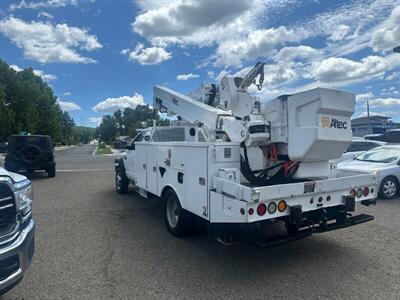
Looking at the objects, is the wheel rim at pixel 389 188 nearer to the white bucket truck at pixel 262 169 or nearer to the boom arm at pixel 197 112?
the white bucket truck at pixel 262 169

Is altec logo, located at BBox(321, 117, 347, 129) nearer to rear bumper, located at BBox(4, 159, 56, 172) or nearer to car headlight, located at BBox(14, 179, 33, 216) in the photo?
car headlight, located at BBox(14, 179, 33, 216)

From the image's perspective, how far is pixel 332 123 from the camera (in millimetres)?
4395

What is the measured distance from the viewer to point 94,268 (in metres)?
4.54

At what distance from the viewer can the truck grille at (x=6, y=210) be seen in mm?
3064

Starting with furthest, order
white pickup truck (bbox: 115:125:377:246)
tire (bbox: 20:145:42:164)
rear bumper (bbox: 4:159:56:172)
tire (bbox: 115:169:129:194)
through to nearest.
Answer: tire (bbox: 20:145:42:164) < rear bumper (bbox: 4:159:56:172) < tire (bbox: 115:169:129:194) < white pickup truck (bbox: 115:125:377:246)

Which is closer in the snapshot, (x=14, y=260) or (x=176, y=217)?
(x=14, y=260)

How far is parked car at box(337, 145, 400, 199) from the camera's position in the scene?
886cm

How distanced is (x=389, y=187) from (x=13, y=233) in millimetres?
8933

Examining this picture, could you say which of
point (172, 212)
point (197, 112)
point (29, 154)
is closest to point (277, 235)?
point (172, 212)

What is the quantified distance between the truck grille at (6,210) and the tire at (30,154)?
12.5 m

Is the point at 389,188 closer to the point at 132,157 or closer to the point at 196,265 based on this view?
the point at 196,265

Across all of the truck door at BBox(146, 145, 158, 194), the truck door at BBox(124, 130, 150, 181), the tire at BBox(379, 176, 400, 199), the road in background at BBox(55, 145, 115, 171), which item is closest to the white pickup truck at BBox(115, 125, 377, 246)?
the truck door at BBox(146, 145, 158, 194)

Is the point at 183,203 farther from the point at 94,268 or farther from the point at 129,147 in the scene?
the point at 129,147

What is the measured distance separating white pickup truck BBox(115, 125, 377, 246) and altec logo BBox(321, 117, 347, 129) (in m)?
0.77
